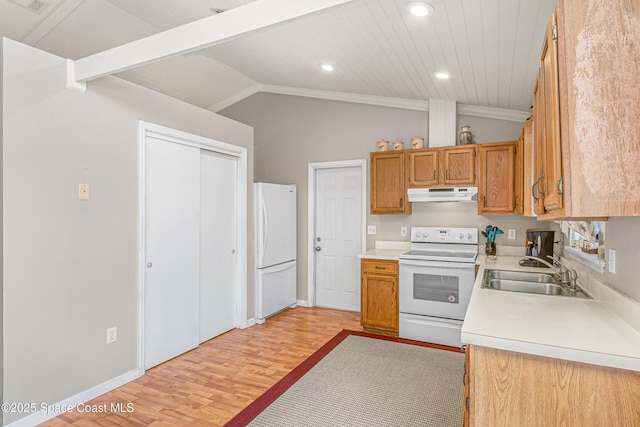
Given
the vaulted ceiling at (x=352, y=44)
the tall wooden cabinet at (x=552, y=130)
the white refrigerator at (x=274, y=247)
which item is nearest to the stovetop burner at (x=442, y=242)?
the vaulted ceiling at (x=352, y=44)

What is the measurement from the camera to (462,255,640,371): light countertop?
3.96 ft

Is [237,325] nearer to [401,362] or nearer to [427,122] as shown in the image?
[401,362]

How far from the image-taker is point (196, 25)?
200cm

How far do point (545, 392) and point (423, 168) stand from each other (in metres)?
2.92

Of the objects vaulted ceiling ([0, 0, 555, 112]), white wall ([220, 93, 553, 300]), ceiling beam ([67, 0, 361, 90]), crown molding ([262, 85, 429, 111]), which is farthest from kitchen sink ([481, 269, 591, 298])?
crown molding ([262, 85, 429, 111])

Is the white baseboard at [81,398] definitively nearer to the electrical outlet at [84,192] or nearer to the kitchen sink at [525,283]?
the electrical outlet at [84,192]

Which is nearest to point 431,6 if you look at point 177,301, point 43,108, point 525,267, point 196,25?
point 196,25

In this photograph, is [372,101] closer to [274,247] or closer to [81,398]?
[274,247]

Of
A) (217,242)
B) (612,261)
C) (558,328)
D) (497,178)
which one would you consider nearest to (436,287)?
(497,178)

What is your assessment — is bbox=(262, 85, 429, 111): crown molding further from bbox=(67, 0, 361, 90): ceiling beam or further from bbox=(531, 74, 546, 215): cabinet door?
bbox=(67, 0, 361, 90): ceiling beam

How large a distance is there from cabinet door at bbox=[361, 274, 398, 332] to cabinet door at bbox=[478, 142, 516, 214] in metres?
1.28

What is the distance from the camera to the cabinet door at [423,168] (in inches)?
152

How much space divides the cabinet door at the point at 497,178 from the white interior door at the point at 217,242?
277cm

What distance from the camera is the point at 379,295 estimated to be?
3.84 metres
